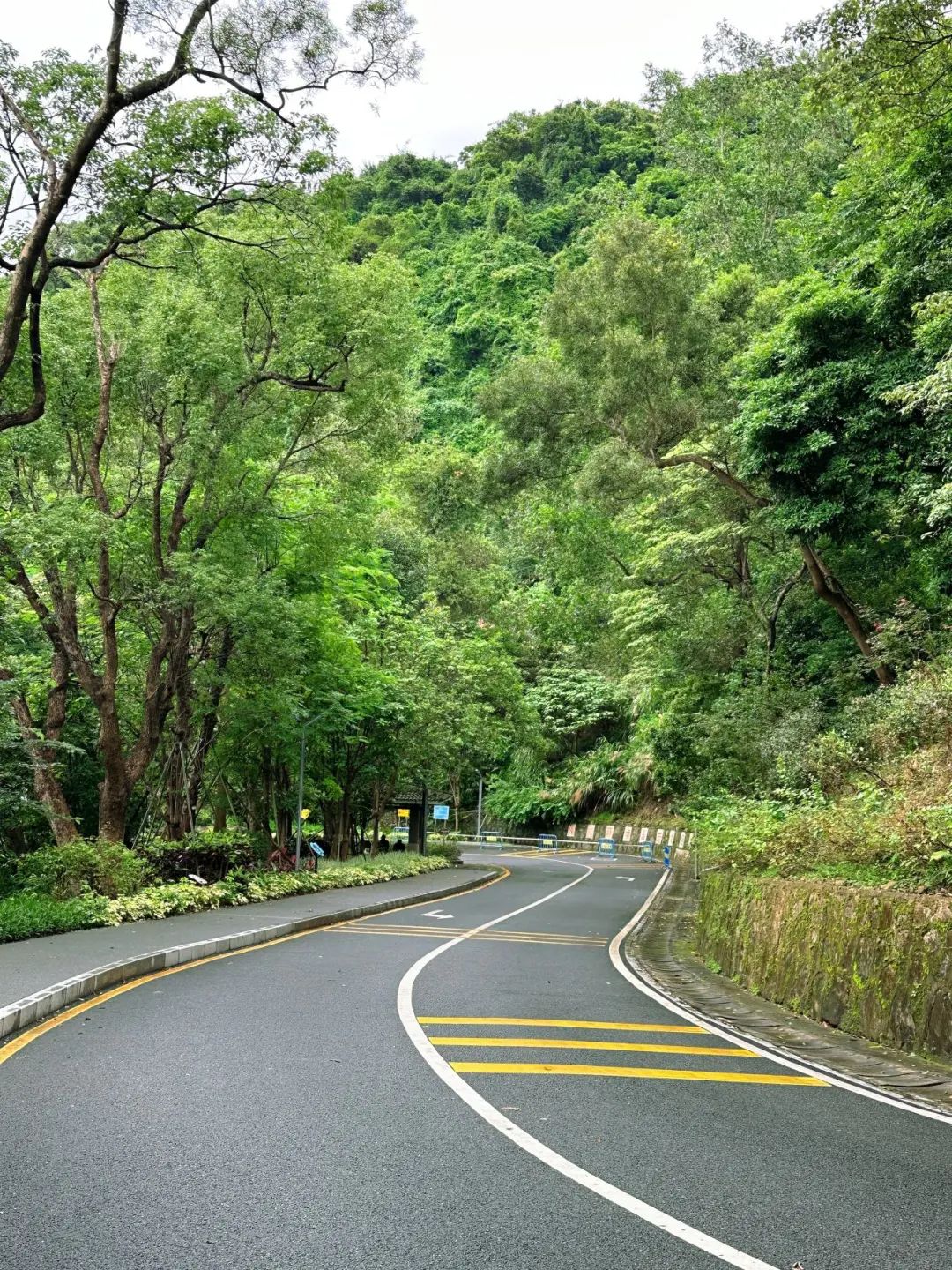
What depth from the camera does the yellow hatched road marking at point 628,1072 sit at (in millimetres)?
6379

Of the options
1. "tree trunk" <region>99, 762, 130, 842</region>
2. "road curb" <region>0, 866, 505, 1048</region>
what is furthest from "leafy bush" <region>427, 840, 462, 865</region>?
"tree trunk" <region>99, 762, 130, 842</region>

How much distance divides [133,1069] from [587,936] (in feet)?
33.3

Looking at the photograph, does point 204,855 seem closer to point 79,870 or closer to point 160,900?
point 160,900

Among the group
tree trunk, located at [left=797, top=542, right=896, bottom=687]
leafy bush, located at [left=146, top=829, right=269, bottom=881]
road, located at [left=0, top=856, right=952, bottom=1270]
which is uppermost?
tree trunk, located at [left=797, top=542, right=896, bottom=687]

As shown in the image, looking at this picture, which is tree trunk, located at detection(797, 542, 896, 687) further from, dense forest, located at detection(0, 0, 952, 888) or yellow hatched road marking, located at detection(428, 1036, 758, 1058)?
yellow hatched road marking, located at detection(428, 1036, 758, 1058)

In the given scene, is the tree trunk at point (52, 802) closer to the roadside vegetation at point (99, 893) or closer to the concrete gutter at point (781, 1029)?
the roadside vegetation at point (99, 893)

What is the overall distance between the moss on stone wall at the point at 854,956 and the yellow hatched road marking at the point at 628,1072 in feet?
4.19

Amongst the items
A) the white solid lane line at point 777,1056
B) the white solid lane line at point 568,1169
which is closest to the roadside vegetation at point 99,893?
the white solid lane line at point 568,1169

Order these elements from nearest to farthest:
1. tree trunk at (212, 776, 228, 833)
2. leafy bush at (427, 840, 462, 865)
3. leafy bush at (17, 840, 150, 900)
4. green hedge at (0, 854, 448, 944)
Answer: green hedge at (0, 854, 448, 944) → leafy bush at (17, 840, 150, 900) → tree trunk at (212, 776, 228, 833) → leafy bush at (427, 840, 462, 865)

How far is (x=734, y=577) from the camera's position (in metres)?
26.0

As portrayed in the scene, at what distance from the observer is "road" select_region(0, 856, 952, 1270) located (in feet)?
12.0

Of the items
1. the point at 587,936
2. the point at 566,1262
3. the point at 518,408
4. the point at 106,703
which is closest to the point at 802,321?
the point at 518,408

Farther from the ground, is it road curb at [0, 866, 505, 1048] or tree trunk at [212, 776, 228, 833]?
tree trunk at [212, 776, 228, 833]

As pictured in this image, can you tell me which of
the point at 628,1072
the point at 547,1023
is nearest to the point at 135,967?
the point at 547,1023
